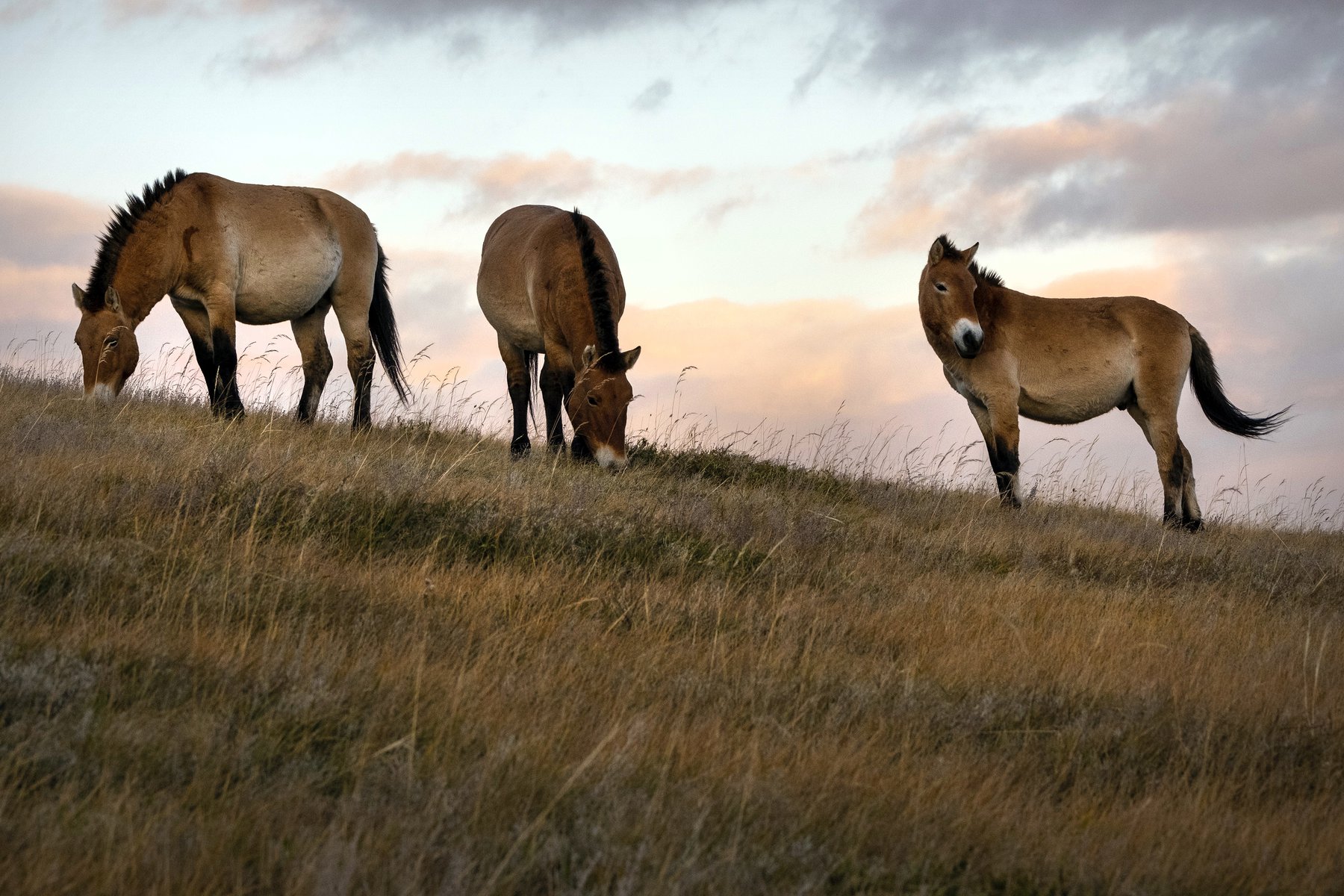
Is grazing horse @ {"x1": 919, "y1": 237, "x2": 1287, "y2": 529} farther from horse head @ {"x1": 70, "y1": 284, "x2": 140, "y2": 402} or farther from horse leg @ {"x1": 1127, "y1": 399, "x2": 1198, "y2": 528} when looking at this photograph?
horse head @ {"x1": 70, "y1": 284, "x2": 140, "y2": 402}

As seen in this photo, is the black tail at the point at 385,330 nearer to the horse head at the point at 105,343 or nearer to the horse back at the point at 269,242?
the horse back at the point at 269,242

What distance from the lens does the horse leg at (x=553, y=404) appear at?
10555 mm

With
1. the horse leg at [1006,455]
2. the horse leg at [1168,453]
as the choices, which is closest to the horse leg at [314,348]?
the horse leg at [1006,455]

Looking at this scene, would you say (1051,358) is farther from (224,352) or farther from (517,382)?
(224,352)

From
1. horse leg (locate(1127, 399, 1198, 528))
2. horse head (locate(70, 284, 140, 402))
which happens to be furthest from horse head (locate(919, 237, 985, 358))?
horse head (locate(70, 284, 140, 402))

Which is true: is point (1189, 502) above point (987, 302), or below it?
below

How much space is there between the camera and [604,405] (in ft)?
30.1

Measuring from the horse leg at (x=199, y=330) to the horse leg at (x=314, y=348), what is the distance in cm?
103

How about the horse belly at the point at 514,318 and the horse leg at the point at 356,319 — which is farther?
the horse leg at the point at 356,319

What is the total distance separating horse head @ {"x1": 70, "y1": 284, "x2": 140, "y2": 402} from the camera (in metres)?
9.89

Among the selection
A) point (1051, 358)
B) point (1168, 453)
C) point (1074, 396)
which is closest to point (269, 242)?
point (1051, 358)

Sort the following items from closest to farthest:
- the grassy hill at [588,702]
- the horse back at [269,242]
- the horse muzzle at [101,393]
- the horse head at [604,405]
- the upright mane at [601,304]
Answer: the grassy hill at [588,702] → the horse head at [604,405] → the upright mane at [601,304] → the horse muzzle at [101,393] → the horse back at [269,242]

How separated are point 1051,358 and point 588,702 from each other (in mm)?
8257

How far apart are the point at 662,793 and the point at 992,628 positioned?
123 inches
